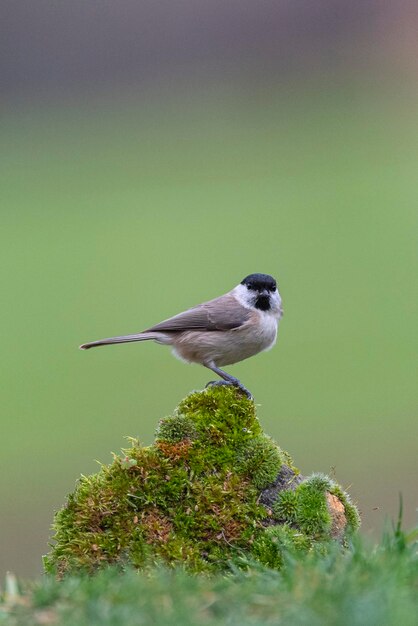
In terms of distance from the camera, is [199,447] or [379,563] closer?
[379,563]

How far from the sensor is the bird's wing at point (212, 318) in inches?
268

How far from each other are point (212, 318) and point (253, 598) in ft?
13.2

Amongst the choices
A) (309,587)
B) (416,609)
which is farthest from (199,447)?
(416,609)

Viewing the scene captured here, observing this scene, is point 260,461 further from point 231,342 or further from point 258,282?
point 258,282

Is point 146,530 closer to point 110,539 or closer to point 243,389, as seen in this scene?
point 110,539

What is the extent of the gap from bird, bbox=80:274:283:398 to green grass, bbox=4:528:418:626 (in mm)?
3335

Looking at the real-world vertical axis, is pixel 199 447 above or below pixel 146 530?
above

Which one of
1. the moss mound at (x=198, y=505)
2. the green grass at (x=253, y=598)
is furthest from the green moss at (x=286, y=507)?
the green grass at (x=253, y=598)

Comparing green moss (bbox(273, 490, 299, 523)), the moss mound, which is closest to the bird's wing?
the moss mound

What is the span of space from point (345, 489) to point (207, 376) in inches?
522

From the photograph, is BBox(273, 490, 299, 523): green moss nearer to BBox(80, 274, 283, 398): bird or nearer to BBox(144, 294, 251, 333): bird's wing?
BBox(80, 274, 283, 398): bird

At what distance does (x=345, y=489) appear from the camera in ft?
16.1

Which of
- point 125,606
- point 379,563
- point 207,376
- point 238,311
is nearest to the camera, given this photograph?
point 125,606

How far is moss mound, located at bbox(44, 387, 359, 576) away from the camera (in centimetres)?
424
